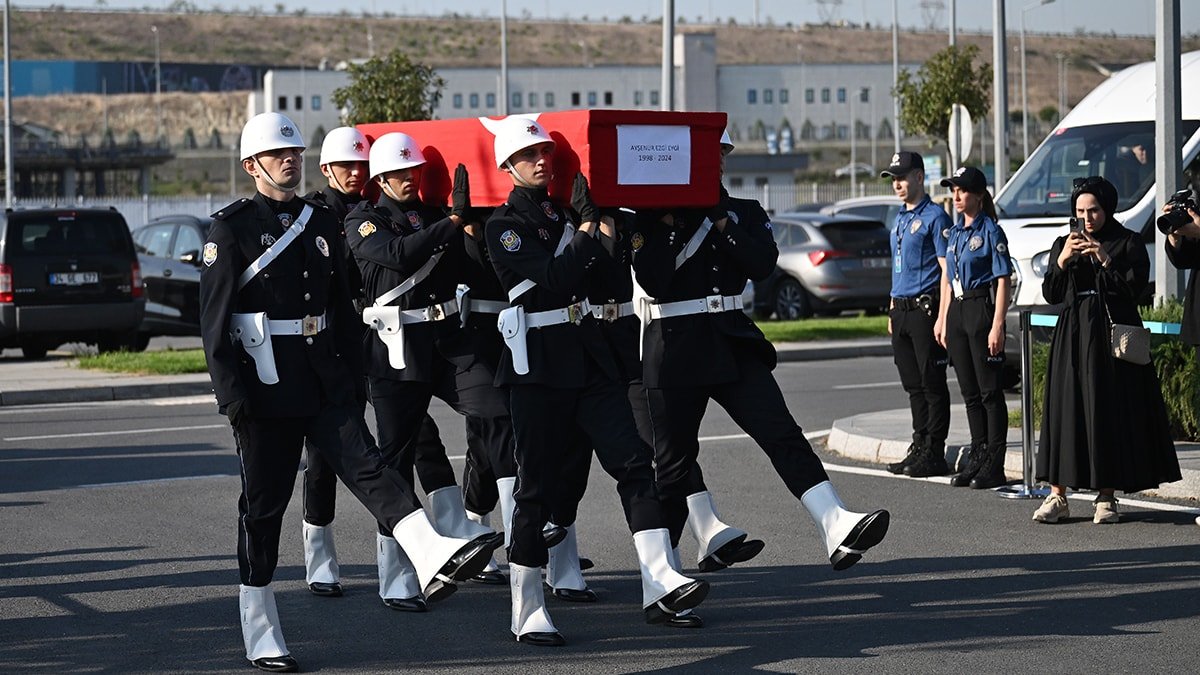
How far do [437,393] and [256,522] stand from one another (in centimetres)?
150

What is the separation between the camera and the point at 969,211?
35.9 ft

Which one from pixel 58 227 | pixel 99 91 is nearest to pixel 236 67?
pixel 99 91

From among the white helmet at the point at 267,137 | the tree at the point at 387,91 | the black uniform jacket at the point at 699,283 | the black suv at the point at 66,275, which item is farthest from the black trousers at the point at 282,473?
the tree at the point at 387,91

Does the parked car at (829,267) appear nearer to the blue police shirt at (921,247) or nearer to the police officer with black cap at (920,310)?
the police officer with black cap at (920,310)

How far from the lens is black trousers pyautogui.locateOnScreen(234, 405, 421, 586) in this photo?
6.73m

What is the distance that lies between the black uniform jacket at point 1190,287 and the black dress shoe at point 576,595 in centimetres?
361

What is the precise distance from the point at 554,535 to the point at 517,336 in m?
1.11

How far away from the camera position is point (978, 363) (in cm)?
1104

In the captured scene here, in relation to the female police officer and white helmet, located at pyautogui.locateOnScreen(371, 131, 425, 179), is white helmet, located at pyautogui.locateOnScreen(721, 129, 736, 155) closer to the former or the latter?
white helmet, located at pyautogui.locateOnScreen(371, 131, 425, 179)

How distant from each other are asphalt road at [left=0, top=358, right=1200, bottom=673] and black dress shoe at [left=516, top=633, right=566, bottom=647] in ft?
0.19

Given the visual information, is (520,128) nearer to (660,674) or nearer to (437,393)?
(437,393)

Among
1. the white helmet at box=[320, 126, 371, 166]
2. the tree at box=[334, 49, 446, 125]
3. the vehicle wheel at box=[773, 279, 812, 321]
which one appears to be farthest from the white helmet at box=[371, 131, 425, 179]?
the tree at box=[334, 49, 446, 125]

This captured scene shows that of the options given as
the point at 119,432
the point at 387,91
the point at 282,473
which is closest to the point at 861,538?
the point at 282,473

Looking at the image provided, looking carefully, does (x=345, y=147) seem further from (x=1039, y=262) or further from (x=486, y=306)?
(x=1039, y=262)
